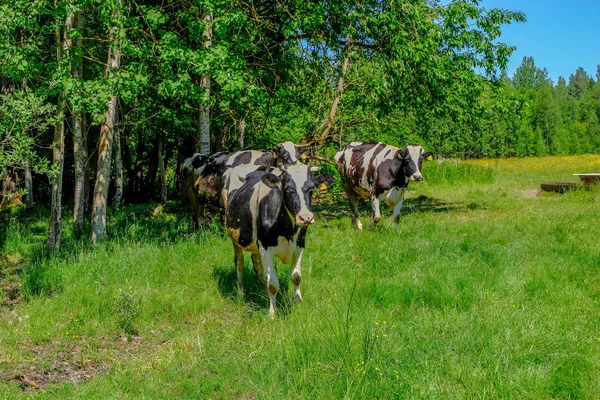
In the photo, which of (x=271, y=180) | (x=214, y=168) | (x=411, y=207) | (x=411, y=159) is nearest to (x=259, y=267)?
(x=271, y=180)

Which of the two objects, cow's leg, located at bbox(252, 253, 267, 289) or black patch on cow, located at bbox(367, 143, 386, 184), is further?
black patch on cow, located at bbox(367, 143, 386, 184)

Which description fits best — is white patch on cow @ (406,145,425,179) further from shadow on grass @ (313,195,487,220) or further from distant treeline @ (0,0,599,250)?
shadow on grass @ (313,195,487,220)

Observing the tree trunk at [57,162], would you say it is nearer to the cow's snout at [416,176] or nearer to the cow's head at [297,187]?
the cow's head at [297,187]

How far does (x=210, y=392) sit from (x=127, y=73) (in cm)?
642

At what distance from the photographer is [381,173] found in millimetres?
12734

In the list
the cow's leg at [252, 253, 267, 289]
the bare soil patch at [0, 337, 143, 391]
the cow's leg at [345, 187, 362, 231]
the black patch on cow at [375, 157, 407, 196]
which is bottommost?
the bare soil patch at [0, 337, 143, 391]

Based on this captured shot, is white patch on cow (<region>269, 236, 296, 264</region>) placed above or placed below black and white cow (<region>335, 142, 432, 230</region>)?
below

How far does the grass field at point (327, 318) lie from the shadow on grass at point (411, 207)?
395cm

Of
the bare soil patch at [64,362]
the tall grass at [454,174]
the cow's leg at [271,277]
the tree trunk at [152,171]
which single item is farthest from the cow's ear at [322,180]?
the tall grass at [454,174]

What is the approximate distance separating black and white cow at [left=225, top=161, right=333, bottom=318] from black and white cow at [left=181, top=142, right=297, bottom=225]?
3735mm

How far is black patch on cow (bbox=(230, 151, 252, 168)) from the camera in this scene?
39.7 feet

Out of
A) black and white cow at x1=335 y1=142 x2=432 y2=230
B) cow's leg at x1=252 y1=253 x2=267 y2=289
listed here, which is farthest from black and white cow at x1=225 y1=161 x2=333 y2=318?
black and white cow at x1=335 y1=142 x2=432 y2=230

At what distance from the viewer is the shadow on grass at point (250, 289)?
738cm

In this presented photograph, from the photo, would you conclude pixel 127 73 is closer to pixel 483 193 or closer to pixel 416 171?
pixel 416 171
